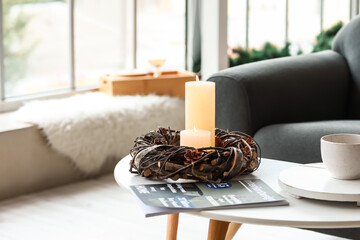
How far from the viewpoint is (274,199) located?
137cm

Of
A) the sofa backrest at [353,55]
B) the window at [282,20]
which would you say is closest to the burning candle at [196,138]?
the sofa backrest at [353,55]

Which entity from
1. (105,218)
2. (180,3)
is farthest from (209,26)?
(105,218)

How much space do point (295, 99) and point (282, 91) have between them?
0.08 metres

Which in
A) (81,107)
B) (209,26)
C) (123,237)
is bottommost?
(123,237)

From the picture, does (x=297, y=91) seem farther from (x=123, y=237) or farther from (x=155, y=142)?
(x=155, y=142)

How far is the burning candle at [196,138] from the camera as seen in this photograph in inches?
62.7

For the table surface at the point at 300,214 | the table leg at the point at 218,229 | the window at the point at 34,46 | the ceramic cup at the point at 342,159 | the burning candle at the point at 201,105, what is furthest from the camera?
the window at the point at 34,46

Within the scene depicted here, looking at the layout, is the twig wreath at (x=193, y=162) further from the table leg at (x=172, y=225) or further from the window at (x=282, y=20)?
the window at (x=282, y=20)

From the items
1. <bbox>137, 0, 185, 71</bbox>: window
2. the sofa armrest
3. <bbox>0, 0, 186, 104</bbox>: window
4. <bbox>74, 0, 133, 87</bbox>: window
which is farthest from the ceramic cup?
<bbox>137, 0, 185, 71</bbox>: window

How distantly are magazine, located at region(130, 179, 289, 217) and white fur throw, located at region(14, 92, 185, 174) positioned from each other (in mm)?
1645

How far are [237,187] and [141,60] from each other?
8.35ft

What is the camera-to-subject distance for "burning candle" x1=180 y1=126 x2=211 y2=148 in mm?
1592

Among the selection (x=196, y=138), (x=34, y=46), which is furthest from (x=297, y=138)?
(x=34, y=46)

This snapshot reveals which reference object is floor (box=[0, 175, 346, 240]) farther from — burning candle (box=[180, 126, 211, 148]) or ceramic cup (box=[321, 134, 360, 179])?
ceramic cup (box=[321, 134, 360, 179])
